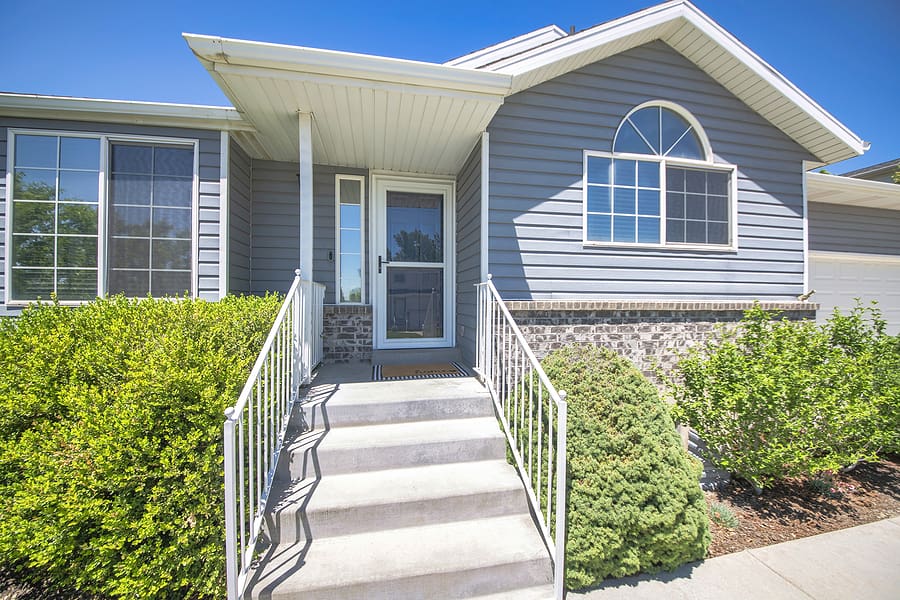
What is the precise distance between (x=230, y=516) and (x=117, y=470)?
63cm

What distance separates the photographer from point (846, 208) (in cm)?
654

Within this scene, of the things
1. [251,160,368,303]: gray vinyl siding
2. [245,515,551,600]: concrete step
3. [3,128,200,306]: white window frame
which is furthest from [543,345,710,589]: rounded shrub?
[3,128,200,306]: white window frame

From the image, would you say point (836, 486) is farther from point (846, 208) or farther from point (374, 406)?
point (846, 208)

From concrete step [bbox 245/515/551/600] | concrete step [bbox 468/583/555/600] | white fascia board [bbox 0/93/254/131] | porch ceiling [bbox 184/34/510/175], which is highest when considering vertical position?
white fascia board [bbox 0/93/254/131]

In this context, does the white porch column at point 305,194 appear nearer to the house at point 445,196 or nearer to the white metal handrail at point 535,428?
the house at point 445,196

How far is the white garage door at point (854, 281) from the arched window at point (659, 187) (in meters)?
3.17

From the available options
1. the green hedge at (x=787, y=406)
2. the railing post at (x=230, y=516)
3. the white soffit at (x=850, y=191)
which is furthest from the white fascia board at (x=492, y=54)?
the white soffit at (x=850, y=191)

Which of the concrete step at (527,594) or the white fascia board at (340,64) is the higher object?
the white fascia board at (340,64)

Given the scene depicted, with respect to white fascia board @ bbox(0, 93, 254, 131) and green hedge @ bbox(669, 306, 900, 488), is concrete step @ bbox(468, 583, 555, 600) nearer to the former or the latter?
green hedge @ bbox(669, 306, 900, 488)

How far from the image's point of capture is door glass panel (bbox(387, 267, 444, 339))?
4848 millimetres

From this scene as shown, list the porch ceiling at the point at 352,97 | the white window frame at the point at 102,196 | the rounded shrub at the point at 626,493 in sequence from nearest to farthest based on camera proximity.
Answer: the rounded shrub at the point at 626,493 → the porch ceiling at the point at 352,97 → the white window frame at the point at 102,196

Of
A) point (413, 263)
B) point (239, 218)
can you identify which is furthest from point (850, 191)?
point (239, 218)

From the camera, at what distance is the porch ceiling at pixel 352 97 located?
2.85 meters

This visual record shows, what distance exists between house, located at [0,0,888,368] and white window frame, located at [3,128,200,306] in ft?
0.07
